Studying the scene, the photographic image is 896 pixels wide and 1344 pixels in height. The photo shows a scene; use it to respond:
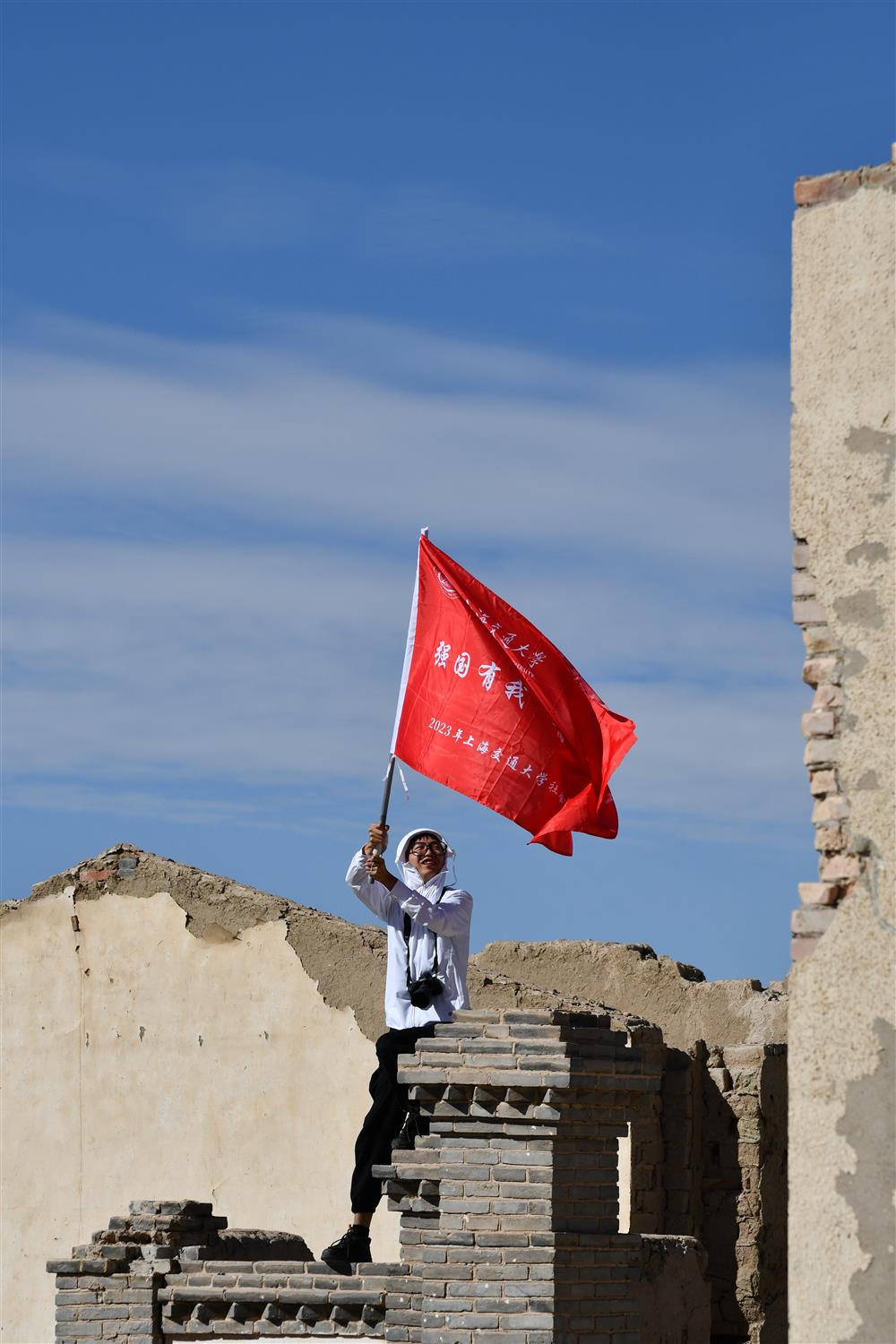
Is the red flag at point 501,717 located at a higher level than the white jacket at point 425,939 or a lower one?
higher

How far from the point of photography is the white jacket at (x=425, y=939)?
9797 mm

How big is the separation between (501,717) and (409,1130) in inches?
73.6

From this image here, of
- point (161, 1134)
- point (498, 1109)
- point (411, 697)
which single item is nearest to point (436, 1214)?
point (498, 1109)

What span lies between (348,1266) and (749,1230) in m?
4.08

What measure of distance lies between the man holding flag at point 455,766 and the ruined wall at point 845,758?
2.79 m

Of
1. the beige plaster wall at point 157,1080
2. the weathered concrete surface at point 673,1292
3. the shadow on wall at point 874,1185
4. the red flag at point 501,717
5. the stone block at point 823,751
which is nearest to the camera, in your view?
the shadow on wall at point 874,1185

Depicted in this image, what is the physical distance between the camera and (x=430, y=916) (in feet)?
32.0

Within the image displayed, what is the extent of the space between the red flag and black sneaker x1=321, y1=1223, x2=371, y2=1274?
1870 millimetres

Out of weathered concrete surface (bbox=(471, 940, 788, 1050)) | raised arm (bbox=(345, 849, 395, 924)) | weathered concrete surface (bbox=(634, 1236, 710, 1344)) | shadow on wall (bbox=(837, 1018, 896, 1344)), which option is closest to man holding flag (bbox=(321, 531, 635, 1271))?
raised arm (bbox=(345, 849, 395, 924))

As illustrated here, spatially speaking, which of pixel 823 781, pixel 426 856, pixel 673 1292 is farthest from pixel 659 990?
pixel 823 781

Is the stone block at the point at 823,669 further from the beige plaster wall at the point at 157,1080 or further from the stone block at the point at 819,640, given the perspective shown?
the beige plaster wall at the point at 157,1080

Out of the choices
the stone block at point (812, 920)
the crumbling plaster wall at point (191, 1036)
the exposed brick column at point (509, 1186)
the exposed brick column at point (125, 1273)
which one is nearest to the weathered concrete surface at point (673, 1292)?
the exposed brick column at point (509, 1186)

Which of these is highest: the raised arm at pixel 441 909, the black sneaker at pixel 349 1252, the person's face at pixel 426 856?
the person's face at pixel 426 856

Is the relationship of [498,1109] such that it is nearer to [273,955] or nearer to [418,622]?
[418,622]
